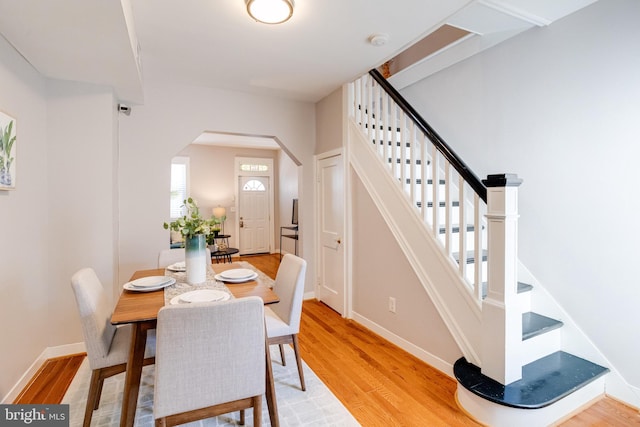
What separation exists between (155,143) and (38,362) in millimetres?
2080

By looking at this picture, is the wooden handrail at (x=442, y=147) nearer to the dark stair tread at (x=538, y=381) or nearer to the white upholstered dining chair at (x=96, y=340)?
the dark stair tread at (x=538, y=381)

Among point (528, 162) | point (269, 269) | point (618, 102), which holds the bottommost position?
point (269, 269)

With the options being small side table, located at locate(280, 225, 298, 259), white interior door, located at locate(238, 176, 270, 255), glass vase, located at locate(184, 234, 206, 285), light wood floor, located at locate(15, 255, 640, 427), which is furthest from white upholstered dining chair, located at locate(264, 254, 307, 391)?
white interior door, located at locate(238, 176, 270, 255)

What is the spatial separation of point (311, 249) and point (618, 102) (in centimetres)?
310

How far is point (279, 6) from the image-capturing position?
190cm

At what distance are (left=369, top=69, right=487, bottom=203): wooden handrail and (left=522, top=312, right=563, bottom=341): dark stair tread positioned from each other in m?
0.94

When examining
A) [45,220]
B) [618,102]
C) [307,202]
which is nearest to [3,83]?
[45,220]

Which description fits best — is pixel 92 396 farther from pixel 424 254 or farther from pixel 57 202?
pixel 424 254

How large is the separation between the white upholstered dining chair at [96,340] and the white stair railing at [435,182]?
209cm

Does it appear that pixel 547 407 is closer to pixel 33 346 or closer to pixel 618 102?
pixel 618 102

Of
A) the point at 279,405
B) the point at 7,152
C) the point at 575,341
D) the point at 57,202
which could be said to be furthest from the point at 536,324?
the point at 57,202

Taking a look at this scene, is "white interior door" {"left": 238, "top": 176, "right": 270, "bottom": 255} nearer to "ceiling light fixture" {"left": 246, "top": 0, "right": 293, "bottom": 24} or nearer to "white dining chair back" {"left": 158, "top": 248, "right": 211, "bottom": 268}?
"white dining chair back" {"left": 158, "top": 248, "right": 211, "bottom": 268}

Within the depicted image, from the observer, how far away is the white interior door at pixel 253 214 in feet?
24.0

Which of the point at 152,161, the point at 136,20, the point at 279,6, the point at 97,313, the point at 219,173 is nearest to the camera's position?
the point at 97,313
